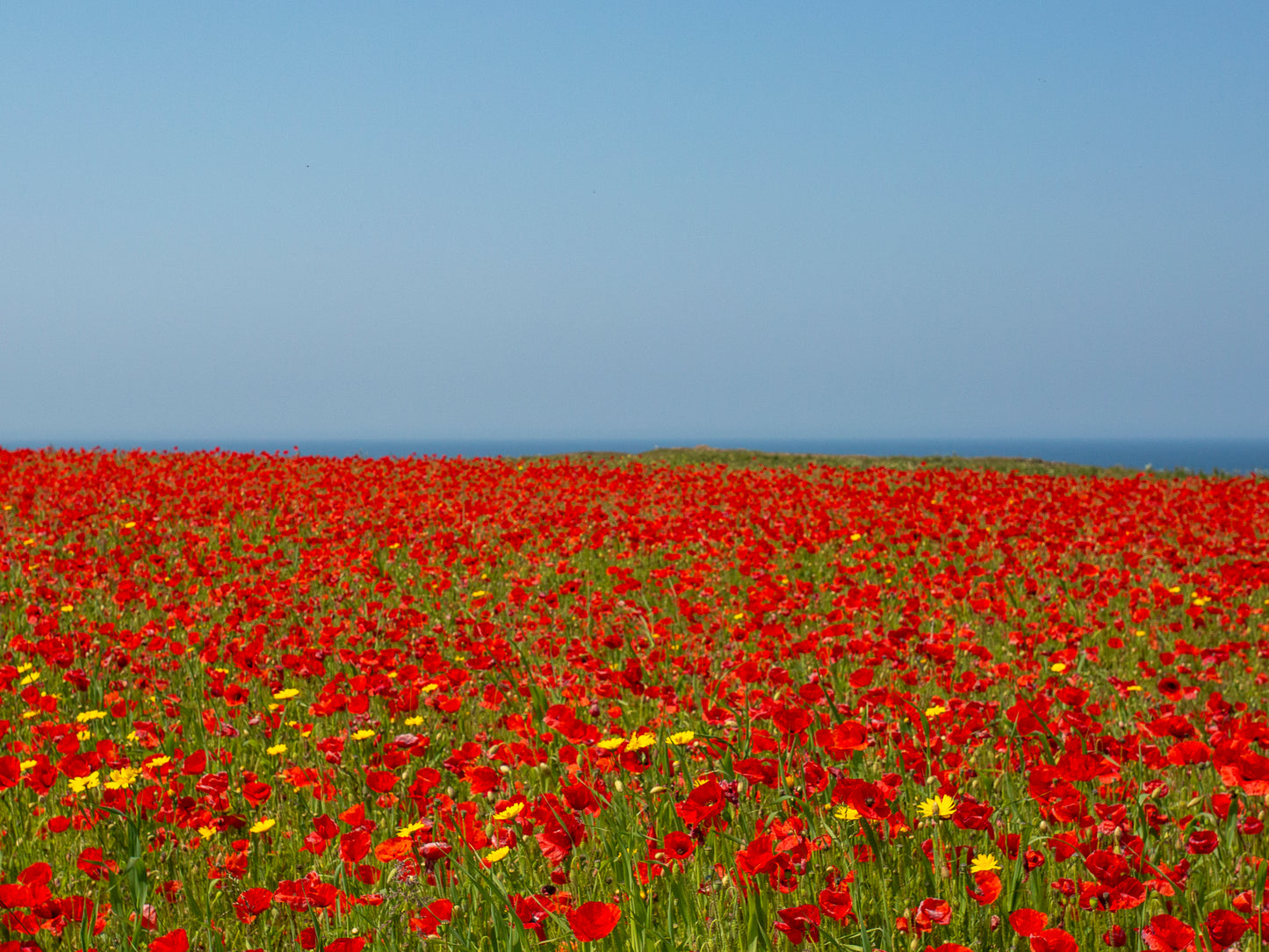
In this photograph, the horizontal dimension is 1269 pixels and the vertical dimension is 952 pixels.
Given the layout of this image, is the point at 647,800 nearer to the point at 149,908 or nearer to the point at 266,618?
the point at 149,908

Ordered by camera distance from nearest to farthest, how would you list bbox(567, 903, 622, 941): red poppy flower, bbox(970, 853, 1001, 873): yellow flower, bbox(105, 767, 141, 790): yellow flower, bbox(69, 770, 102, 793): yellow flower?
bbox(567, 903, 622, 941): red poppy flower → bbox(970, 853, 1001, 873): yellow flower → bbox(69, 770, 102, 793): yellow flower → bbox(105, 767, 141, 790): yellow flower

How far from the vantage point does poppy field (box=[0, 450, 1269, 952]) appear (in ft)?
7.54

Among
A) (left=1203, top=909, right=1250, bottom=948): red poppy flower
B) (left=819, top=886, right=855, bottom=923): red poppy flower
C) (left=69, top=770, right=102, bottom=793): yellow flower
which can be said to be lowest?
(left=69, top=770, right=102, bottom=793): yellow flower

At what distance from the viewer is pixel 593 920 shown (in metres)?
1.70

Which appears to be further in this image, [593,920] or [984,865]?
[984,865]

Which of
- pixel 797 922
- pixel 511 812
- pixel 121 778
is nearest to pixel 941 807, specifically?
pixel 797 922

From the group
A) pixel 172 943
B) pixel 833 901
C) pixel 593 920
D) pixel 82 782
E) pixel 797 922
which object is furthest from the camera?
pixel 82 782

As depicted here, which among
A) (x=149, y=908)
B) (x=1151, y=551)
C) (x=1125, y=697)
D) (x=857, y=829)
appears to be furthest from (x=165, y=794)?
(x=1151, y=551)

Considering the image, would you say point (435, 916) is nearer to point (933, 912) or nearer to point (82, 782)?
point (933, 912)

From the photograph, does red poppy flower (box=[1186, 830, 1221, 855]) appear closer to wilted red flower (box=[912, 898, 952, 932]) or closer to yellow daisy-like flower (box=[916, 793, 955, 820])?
yellow daisy-like flower (box=[916, 793, 955, 820])

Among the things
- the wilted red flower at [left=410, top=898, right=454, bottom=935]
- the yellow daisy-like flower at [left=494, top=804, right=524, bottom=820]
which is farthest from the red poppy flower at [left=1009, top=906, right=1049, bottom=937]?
the yellow daisy-like flower at [left=494, top=804, right=524, bottom=820]

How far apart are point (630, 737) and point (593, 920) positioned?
6.53 ft

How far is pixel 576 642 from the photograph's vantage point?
5.21m

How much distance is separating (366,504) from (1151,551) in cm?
835
